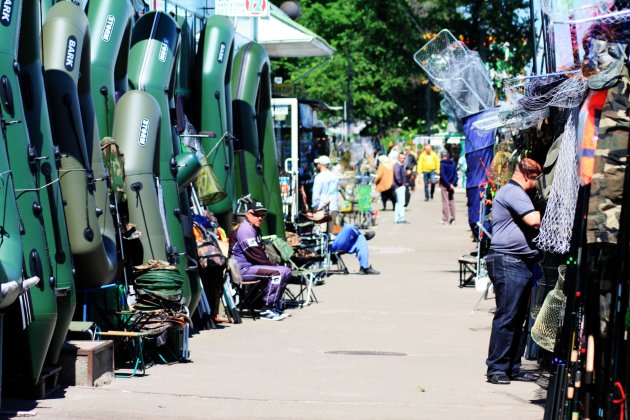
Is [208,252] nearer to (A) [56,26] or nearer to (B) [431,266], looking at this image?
(A) [56,26]

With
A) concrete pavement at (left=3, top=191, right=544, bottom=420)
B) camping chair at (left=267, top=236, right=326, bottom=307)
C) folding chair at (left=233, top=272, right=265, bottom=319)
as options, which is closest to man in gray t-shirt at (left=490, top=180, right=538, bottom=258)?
concrete pavement at (left=3, top=191, right=544, bottom=420)

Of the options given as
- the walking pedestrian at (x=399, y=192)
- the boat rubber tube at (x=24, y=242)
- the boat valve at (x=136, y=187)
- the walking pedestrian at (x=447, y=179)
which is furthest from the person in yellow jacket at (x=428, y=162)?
the boat rubber tube at (x=24, y=242)

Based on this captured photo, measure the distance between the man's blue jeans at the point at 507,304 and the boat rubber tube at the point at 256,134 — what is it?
8019 mm

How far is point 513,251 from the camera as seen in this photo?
32.9 ft

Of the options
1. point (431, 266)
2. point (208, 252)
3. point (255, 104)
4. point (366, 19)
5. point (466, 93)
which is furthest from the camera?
point (366, 19)

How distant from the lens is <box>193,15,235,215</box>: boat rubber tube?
Result: 16.7m

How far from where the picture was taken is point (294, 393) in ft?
32.4

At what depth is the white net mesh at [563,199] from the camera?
8.04m

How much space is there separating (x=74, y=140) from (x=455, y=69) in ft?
20.7

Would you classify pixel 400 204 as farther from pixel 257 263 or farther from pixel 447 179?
pixel 257 263

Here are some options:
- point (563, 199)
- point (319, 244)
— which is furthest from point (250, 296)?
point (563, 199)

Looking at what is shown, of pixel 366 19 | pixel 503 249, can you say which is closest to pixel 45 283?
pixel 503 249

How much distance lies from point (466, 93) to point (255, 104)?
4.04m

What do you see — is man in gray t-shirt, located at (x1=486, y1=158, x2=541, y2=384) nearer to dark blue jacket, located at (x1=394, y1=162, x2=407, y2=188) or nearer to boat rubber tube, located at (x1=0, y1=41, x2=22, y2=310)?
boat rubber tube, located at (x1=0, y1=41, x2=22, y2=310)
